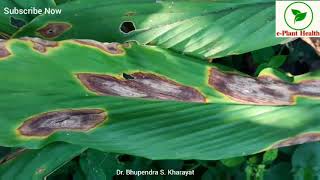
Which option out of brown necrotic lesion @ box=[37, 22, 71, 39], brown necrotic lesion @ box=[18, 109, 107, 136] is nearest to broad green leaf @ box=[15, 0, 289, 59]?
brown necrotic lesion @ box=[37, 22, 71, 39]

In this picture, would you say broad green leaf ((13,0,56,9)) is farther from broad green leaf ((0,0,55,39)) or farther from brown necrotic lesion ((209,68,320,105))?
brown necrotic lesion ((209,68,320,105))

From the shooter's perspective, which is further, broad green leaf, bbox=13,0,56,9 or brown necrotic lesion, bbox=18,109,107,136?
broad green leaf, bbox=13,0,56,9

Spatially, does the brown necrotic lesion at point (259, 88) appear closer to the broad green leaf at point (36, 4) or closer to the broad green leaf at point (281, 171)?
the broad green leaf at point (281, 171)

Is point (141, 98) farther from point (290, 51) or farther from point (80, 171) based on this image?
point (290, 51)

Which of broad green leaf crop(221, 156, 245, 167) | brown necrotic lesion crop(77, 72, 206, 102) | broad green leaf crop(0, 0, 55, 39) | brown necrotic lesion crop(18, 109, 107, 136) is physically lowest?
broad green leaf crop(221, 156, 245, 167)

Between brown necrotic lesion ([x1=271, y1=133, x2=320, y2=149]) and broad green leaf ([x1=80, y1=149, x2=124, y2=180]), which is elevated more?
brown necrotic lesion ([x1=271, y1=133, x2=320, y2=149])

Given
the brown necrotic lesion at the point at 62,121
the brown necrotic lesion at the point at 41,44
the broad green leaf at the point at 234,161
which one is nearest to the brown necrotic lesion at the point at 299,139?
the broad green leaf at the point at 234,161

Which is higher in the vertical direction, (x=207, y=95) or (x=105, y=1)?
(x=105, y=1)

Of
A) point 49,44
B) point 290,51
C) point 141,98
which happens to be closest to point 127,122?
point 141,98
